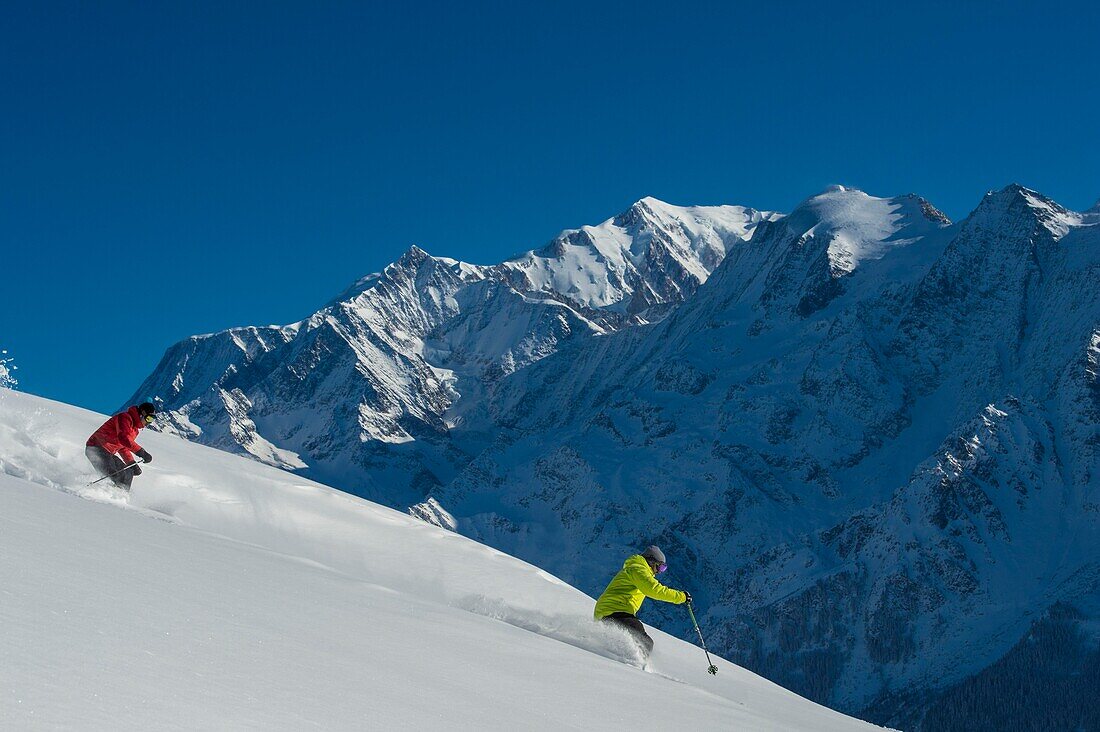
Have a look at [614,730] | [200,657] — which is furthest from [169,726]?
[614,730]

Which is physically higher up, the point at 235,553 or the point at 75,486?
the point at 75,486

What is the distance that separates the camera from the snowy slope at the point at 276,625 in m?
6.96

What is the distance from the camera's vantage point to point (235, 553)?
14.0 meters

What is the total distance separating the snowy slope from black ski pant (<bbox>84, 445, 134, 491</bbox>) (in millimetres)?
318

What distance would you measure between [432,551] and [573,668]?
7.23m

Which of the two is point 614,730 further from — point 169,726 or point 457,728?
point 169,726

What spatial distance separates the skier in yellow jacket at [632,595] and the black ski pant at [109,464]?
24.8 ft

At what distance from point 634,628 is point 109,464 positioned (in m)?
8.34

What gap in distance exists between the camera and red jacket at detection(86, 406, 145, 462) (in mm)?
17609

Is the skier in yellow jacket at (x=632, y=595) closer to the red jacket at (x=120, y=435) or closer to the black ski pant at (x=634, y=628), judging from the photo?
the black ski pant at (x=634, y=628)

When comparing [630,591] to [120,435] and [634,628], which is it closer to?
[634,628]

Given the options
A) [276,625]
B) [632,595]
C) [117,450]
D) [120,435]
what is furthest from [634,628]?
[120,435]

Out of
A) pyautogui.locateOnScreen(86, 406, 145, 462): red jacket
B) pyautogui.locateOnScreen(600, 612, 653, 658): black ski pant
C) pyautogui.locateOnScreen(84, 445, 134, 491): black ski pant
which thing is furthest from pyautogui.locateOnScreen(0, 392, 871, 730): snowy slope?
pyautogui.locateOnScreen(86, 406, 145, 462): red jacket

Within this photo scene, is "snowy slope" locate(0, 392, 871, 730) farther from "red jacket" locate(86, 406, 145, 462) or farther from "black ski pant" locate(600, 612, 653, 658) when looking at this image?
"red jacket" locate(86, 406, 145, 462)
